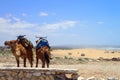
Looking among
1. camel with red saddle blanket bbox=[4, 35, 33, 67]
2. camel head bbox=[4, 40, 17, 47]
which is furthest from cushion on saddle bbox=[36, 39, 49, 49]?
camel head bbox=[4, 40, 17, 47]

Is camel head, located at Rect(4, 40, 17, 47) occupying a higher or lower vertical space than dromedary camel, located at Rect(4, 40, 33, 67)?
higher

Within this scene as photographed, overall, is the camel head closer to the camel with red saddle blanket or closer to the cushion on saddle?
the camel with red saddle blanket

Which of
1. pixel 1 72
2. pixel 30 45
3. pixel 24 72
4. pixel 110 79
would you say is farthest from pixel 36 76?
pixel 30 45

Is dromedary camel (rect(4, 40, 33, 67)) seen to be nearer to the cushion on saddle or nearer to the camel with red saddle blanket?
the camel with red saddle blanket

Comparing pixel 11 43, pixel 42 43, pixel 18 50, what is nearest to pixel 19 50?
pixel 18 50

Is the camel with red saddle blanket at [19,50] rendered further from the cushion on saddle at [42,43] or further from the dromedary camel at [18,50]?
the cushion on saddle at [42,43]

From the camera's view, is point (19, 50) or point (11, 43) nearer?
point (19, 50)

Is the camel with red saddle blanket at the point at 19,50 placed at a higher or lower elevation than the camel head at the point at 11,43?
lower

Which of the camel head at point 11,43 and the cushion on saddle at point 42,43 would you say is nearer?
the cushion on saddle at point 42,43

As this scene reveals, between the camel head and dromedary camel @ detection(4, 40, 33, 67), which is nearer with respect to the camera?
dromedary camel @ detection(4, 40, 33, 67)

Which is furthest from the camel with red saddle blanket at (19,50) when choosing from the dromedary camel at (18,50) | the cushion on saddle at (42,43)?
the cushion on saddle at (42,43)

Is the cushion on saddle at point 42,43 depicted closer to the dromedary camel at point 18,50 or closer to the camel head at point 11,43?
the dromedary camel at point 18,50

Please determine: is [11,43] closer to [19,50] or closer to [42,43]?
[19,50]

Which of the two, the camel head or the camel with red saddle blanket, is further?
the camel head
